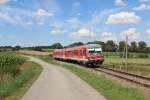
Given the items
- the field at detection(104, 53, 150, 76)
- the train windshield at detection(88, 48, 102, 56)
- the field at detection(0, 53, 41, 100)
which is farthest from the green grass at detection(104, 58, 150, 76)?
the field at detection(0, 53, 41, 100)

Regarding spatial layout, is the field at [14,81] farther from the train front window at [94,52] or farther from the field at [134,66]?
the field at [134,66]

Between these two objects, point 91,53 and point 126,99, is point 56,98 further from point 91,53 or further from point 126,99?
point 91,53

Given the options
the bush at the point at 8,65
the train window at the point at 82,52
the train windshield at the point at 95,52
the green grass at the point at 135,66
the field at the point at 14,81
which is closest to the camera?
the field at the point at 14,81

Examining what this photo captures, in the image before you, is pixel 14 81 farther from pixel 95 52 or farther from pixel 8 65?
pixel 8 65

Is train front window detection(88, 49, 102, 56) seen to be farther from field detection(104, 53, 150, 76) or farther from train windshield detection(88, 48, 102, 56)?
field detection(104, 53, 150, 76)

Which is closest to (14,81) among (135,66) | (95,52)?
(95,52)

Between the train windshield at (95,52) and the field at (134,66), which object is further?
the train windshield at (95,52)

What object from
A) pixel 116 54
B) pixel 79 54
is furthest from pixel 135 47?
pixel 79 54

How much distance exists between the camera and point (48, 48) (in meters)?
195

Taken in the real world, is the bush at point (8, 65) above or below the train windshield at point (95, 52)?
below

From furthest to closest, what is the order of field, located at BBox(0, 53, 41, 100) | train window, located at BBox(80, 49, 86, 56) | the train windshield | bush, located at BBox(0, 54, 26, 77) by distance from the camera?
train window, located at BBox(80, 49, 86, 56) < the train windshield < bush, located at BBox(0, 54, 26, 77) < field, located at BBox(0, 53, 41, 100)

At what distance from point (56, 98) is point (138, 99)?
11.0 ft

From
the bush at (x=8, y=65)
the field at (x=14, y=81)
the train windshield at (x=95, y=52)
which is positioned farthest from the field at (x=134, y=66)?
the bush at (x=8, y=65)

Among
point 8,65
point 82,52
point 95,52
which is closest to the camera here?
point 95,52
